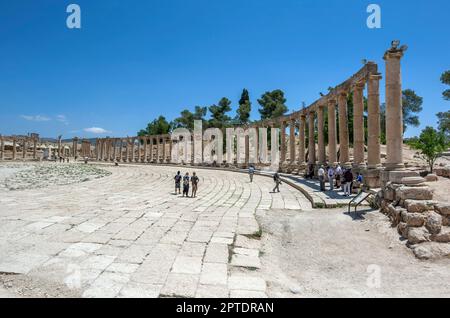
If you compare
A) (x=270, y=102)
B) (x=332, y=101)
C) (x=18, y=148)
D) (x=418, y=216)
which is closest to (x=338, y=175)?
Answer: (x=332, y=101)

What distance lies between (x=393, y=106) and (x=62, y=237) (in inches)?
494

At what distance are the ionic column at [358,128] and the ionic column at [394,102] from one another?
5.04 meters

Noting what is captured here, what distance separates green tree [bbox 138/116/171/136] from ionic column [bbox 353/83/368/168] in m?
56.5

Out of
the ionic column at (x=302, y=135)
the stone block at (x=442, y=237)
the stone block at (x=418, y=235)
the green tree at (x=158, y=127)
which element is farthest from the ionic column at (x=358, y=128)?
the green tree at (x=158, y=127)

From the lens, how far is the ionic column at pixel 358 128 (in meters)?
17.9

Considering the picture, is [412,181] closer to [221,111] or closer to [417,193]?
[417,193]

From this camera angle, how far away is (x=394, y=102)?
1259 cm

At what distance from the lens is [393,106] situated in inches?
497

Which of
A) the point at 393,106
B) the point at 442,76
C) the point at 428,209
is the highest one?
the point at 442,76

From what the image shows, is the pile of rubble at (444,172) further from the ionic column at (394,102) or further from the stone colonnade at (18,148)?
the stone colonnade at (18,148)

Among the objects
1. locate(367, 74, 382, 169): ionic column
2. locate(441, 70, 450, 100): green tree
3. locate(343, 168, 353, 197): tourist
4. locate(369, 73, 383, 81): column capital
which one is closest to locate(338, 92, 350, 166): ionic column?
locate(367, 74, 382, 169): ionic column

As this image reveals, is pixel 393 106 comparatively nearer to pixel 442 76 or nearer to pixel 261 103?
pixel 442 76

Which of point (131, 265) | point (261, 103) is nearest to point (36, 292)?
point (131, 265)

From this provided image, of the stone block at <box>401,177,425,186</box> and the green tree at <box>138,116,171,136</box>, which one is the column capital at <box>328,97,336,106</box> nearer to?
the stone block at <box>401,177,425,186</box>
